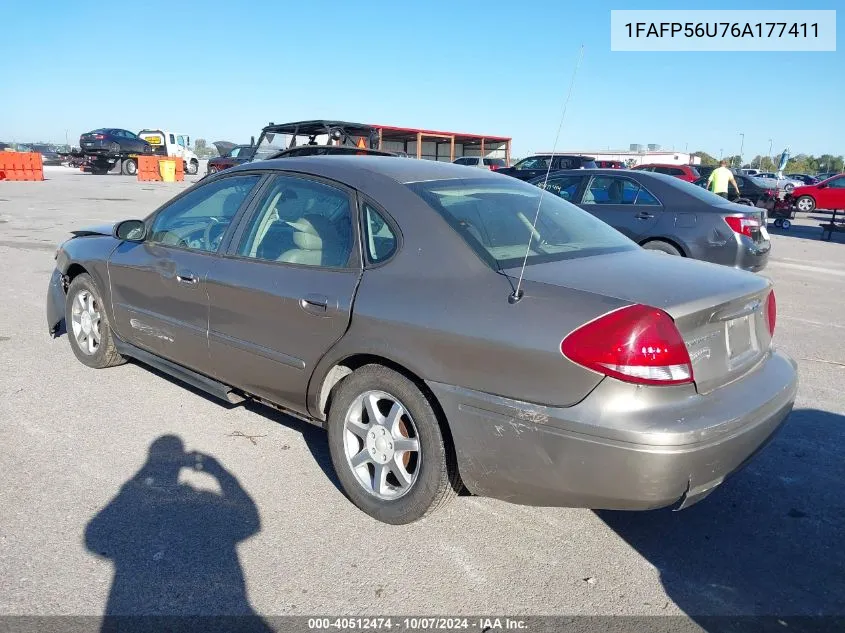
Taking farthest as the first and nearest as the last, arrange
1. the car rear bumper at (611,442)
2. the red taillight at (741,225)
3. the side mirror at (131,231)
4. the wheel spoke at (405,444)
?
the red taillight at (741,225) < the side mirror at (131,231) < the wheel spoke at (405,444) < the car rear bumper at (611,442)

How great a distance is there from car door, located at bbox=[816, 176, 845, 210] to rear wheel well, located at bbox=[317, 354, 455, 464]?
24171mm

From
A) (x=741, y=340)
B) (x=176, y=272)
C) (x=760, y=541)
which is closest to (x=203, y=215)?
(x=176, y=272)

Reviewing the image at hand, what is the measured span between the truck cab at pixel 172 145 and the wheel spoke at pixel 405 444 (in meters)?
38.4

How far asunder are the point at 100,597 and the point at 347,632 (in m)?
0.94

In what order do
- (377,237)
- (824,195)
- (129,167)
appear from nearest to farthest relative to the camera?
1. (377,237)
2. (824,195)
3. (129,167)

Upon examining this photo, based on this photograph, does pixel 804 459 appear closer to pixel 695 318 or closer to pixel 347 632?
pixel 695 318

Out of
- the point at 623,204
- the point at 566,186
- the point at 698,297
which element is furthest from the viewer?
the point at 566,186

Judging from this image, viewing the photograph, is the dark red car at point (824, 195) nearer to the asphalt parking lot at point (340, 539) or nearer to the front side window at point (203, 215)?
the asphalt parking lot at point (340, 539)

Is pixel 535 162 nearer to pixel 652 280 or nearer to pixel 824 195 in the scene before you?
pixel 824 195

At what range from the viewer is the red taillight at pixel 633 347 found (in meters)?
2.51

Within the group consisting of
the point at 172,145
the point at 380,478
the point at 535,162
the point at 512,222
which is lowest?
the point at 380,478

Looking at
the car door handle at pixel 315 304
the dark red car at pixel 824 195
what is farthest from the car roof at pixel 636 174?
the dark red car at pixel 824 195

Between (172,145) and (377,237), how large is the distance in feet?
132

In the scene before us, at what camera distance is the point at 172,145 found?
39.8 metres
